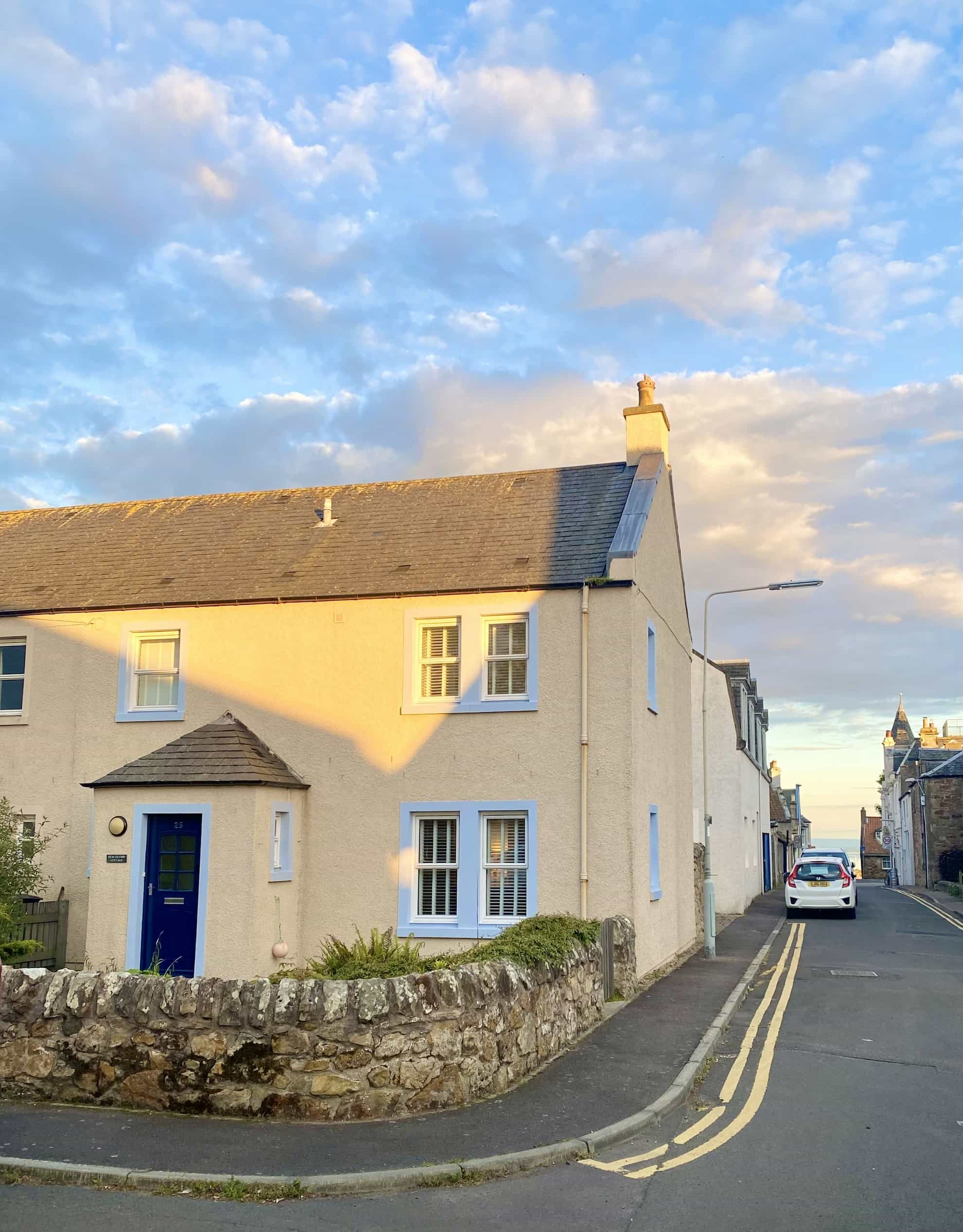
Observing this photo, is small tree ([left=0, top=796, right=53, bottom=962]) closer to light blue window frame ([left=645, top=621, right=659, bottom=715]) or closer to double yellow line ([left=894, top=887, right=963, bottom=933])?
light blue window frame ([left=645, top=621, right=659, bottom=715])

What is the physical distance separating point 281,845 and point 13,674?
21.6 feet

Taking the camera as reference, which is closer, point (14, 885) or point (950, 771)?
point (14, 885)

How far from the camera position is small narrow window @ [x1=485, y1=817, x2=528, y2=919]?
1652cm

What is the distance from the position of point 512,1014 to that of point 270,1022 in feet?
7.90

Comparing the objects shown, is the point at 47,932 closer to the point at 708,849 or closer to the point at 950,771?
the point at 708,849

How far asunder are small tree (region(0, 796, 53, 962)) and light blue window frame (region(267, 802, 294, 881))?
137 inches

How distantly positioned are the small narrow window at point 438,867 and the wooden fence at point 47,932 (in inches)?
223

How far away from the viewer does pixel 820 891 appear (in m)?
30.5

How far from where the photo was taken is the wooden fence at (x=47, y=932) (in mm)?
16375

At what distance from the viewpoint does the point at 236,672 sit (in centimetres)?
1836

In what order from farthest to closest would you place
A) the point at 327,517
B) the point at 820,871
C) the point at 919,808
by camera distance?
the point at 919,808
the point at 820,871
the point at 327,517

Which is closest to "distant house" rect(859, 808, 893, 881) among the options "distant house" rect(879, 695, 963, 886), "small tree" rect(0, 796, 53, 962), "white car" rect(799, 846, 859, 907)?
"distant house" rect(879, 695, 963, 886)

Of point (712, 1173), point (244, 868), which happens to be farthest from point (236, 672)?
point (712, 1173)

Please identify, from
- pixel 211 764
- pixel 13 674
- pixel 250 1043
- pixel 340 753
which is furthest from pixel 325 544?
pixel 250 1043
